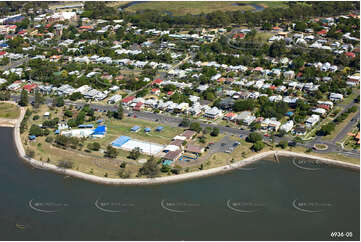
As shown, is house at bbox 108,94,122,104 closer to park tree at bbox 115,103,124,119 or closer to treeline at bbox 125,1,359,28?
park tree at bbox 115,103,124,119

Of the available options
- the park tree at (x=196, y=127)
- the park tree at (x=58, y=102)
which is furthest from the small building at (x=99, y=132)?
the park tree at (x=58, y=102)

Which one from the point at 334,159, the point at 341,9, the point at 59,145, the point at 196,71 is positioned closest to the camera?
the point at 334,159

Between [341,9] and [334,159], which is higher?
[341,9]

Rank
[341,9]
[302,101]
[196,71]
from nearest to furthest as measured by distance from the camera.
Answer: [302,101] < [196,71] < [341,9]

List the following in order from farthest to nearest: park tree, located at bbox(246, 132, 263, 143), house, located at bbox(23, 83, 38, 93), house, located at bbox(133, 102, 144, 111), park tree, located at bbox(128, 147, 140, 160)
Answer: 1. house, located at bbox(23, 83, 38, 93)
2. house, located at bbox(133, 102, 144, 111)
3. park tree, located at bbox(246, 132, 263, 143)
4. park tree, located at bbox(128, 147, 140, 160)

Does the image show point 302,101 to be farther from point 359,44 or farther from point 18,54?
point 18,54

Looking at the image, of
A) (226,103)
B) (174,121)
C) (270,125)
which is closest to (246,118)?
(270,125)

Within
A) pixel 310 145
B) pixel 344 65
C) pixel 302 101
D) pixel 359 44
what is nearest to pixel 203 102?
pixel 302 101

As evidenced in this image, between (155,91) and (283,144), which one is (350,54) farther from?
(283,144)

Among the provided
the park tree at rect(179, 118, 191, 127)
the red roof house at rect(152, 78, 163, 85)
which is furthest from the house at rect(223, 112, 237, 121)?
the red roof house at rect(152, 78, 163, 85)
